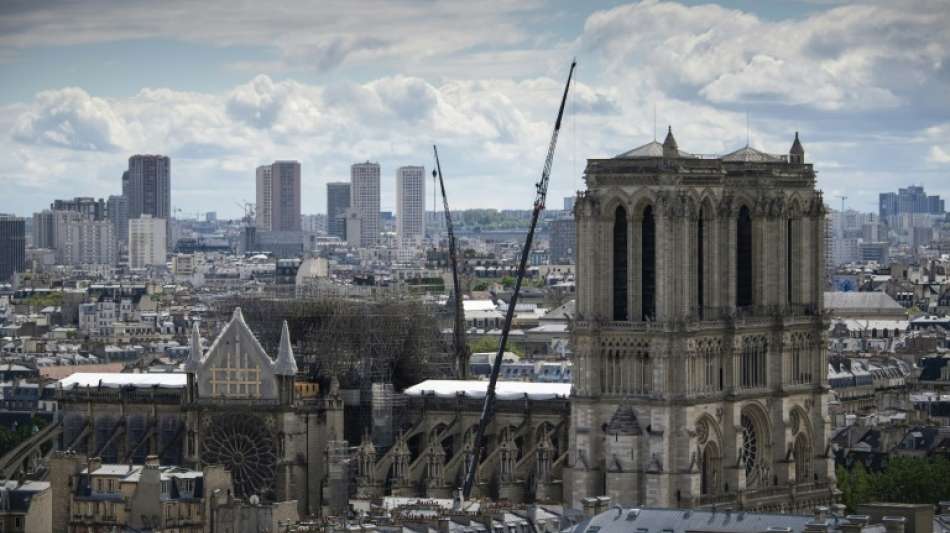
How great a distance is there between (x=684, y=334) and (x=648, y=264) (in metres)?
2.96

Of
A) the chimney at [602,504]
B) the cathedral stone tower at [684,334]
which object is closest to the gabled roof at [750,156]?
the cathedral stone tower at [684,334]

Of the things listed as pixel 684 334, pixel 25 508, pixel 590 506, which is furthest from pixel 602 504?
pixel 25 508

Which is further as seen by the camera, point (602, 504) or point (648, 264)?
point (648, 264)

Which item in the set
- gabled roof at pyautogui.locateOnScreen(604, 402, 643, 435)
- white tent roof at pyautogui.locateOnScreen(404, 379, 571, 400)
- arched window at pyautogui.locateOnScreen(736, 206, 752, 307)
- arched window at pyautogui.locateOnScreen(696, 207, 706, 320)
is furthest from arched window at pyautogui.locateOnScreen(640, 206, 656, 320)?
white tent roof at pyautogui.locateOnScreen(404, 379, 571, 400)

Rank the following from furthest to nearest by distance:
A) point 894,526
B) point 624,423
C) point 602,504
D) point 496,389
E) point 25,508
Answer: point 496,389 < point 624,423 < point 25,508 < point 602,504 < point 894,526

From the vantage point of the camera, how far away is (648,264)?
451ft

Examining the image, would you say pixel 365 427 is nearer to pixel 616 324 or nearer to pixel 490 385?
pixel 490 385

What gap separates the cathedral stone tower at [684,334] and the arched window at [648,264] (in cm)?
4

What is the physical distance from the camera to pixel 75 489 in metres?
135

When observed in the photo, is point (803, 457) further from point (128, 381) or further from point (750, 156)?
point (128, 381)

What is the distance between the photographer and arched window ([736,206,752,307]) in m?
143

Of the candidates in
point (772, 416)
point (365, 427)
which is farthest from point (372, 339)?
point (772, 416)

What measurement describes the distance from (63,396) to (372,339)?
13561 millimetres

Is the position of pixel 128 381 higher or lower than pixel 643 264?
lower
